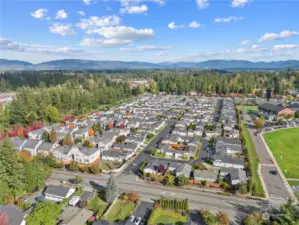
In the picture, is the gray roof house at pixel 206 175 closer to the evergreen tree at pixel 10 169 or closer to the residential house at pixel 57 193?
the residential house at pixel 57 193

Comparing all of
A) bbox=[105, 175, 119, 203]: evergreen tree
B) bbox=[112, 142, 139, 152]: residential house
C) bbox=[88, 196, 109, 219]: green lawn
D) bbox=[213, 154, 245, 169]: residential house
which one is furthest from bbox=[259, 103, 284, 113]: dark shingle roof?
bbox=[88, 196, 109, 219]: green lawn

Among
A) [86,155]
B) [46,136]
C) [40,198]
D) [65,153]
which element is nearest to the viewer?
[40,198]

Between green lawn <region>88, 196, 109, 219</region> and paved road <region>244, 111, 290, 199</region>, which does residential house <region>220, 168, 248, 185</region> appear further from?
green lawn <region>88, 196, 109, 219</region>

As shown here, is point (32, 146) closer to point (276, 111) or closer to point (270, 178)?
point (270, 178)

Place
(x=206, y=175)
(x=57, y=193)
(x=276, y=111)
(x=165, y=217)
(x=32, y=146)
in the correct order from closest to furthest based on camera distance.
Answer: (x=165, y=217)
(x=57, y=193)
(x=206, y=175)
(x=32, y=146)
(x=276, y=111)

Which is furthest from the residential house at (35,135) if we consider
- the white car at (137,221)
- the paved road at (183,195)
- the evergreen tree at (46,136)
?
the white car at (137,221)

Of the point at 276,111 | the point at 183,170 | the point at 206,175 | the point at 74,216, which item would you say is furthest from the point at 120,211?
the point at 276,111

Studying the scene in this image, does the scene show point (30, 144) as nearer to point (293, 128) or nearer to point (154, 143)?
point (154, 143)
